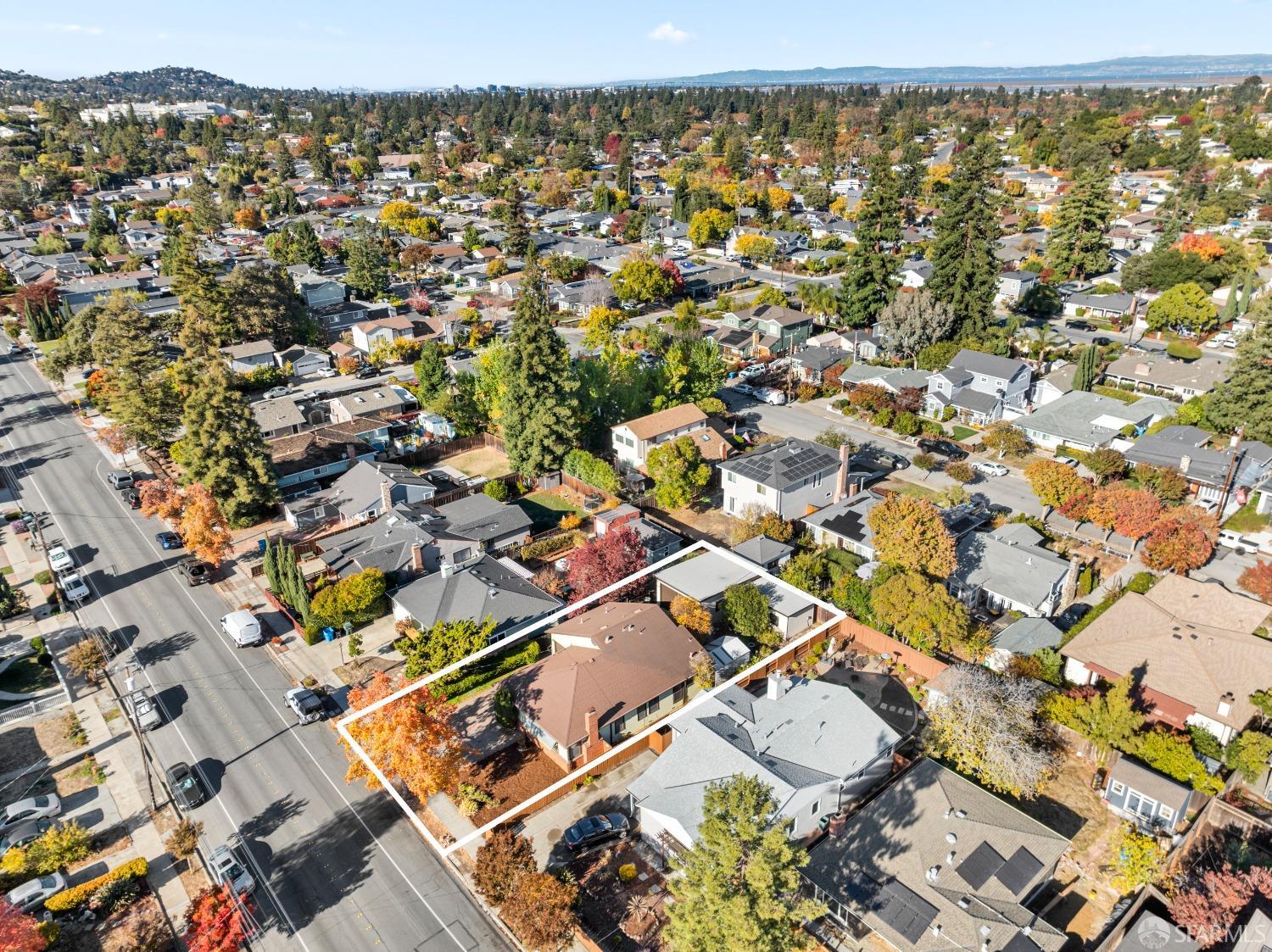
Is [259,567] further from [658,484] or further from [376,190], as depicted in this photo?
[376,190]

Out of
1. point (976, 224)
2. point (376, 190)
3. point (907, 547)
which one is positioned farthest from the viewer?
point (376, 190)

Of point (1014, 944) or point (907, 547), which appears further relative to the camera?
point (907, 547)

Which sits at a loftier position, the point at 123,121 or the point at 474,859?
the point at 123,121

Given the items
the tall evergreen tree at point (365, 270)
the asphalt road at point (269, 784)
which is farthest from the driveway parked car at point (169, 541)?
the tall evergreen tree at point (365, 270)

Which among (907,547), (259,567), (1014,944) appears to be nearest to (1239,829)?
(1014,944)

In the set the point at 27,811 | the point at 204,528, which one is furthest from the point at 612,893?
the point at 204,528

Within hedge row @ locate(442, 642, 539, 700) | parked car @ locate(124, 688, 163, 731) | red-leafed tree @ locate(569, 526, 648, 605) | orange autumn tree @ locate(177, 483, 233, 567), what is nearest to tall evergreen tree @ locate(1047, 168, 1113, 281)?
red-leafed tree @ locate(569, 526, 648, 605)
